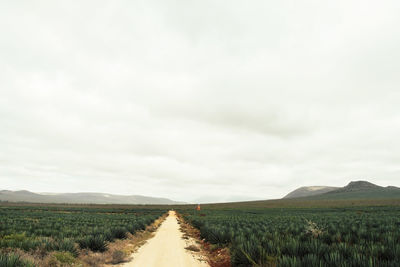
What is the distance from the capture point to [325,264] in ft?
15.0

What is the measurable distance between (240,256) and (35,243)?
776 centimetres

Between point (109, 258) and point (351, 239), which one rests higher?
point (351, 239)

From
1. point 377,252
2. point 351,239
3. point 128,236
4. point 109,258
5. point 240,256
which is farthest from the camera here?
point 128,236

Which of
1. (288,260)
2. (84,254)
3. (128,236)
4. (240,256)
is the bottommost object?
(128,236)

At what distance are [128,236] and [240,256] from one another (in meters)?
8.78

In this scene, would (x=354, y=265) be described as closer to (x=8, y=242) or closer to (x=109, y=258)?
(x=109, y=258)

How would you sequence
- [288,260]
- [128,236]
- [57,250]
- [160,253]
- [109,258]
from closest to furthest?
[288,260] → [57,250] → [109,258] → [160,253] → [128,236]

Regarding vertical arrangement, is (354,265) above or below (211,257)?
above

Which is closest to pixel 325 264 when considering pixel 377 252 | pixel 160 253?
pixel 377 252

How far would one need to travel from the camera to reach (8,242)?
8.24 metres

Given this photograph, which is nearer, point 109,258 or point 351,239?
point 109,258

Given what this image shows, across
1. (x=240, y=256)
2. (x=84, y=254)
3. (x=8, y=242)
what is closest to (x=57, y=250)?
(x=84, y=254)

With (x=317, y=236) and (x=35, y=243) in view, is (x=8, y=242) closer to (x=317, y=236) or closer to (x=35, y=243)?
(x=35, y=243)

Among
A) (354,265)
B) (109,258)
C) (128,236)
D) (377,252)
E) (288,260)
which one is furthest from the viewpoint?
(128,236)
